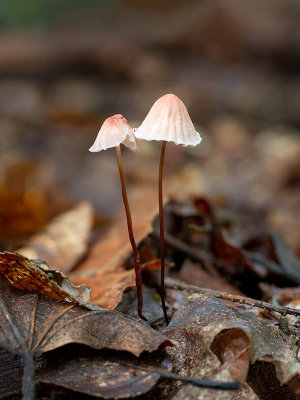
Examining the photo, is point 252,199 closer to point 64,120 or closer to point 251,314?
point 251,314

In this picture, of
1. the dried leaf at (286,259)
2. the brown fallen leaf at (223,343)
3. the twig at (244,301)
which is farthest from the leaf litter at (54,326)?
the dried leaf at (286,259)

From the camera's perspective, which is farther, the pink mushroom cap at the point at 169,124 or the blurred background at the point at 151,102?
the blurred background at the point at 151,102

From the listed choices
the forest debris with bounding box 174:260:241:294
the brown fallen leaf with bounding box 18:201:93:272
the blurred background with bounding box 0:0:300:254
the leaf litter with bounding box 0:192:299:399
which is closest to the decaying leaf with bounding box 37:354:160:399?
the leaf litter with bounding box 0:192:299:399

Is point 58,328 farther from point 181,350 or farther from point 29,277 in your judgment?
point 181,350

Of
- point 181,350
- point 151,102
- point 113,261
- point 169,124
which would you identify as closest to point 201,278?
point 113,261

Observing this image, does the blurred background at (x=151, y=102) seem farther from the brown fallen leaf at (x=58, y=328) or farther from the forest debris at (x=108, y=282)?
the brown fallen leaf at (x=58, y=328)

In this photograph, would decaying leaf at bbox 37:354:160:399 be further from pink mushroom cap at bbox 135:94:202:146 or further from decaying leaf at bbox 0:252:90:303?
pink mushroom cap at bbox 135:94:202:146
